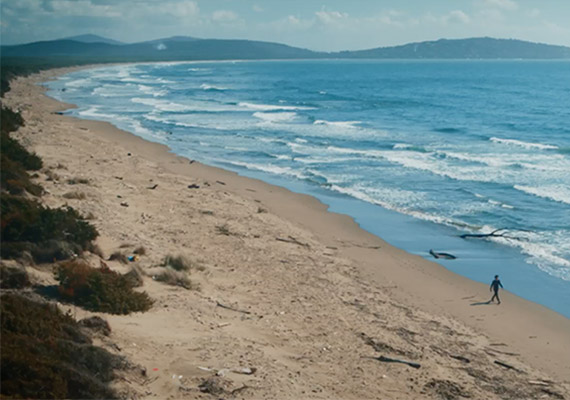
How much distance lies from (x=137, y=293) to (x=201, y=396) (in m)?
3.64

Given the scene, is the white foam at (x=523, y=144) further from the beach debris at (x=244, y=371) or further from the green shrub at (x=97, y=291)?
the beach debris at (x=244, y=371)

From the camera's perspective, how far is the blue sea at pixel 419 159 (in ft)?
63.2

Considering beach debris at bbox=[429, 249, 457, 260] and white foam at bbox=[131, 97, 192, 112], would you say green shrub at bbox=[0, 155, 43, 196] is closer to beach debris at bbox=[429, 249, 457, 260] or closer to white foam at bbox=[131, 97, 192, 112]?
beach debris at bbox=[429, 249, 457, 260]

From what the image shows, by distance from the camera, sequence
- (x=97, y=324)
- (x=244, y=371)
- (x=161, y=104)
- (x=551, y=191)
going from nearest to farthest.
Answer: (x=244, y=371) < (x=97, y=324) < (x=551, y=191) < (x=161, y=104)

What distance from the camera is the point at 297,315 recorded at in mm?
12273

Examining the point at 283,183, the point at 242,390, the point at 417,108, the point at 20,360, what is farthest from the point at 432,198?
the point at 417,108

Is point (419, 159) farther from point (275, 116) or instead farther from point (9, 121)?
point (275, 116)

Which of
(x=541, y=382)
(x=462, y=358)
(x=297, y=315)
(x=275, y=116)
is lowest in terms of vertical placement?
(x=541, y=382)

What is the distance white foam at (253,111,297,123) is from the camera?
5253cm

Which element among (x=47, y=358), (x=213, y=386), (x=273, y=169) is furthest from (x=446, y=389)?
(x=273, y=169)

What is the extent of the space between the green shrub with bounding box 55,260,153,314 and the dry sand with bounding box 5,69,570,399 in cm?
28

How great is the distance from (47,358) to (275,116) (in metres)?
49.2

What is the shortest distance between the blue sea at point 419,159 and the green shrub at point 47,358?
37.2ft

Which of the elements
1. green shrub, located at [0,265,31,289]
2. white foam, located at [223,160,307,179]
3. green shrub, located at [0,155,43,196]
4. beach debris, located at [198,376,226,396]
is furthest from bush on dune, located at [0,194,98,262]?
white foam, located at [223,160,307,179]
